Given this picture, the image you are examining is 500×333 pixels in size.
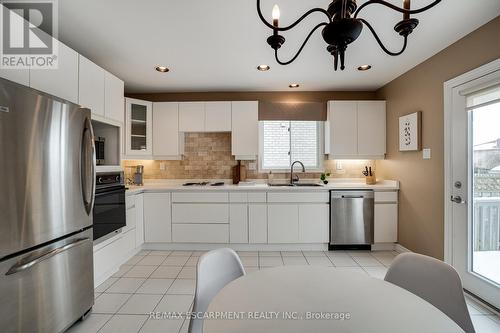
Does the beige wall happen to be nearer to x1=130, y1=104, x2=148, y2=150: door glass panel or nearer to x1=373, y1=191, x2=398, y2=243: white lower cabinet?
x1=373, y1=191, x2=398, y2=243: white lower cabinet

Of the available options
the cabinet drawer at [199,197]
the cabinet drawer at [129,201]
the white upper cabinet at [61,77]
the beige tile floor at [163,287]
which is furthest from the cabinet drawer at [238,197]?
the white upper cabinet at [61,77]

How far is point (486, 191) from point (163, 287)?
10.3 feet

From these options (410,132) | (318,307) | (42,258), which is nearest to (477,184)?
(410,132)

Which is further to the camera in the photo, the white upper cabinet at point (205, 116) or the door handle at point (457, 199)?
the white upper cabinet at point (205, 116)

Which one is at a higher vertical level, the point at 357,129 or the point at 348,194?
the point at 357,129

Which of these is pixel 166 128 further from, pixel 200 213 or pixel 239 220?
pixel 239 220

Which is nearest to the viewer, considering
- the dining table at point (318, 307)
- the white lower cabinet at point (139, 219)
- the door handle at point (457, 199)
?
the dining table at point (318, 307)

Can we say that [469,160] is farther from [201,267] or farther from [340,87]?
[201,267]

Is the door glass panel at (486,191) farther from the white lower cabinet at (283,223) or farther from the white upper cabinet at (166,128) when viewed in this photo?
the white upper cabinet at (166,128)

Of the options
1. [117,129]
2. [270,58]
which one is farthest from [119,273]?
[270,58]

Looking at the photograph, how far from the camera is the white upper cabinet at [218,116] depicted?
11.3ft

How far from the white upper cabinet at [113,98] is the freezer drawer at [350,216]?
112 inches

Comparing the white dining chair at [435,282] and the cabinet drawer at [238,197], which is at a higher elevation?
the cabinet drawer at [238,197]

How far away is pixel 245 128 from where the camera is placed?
3.46 meters
